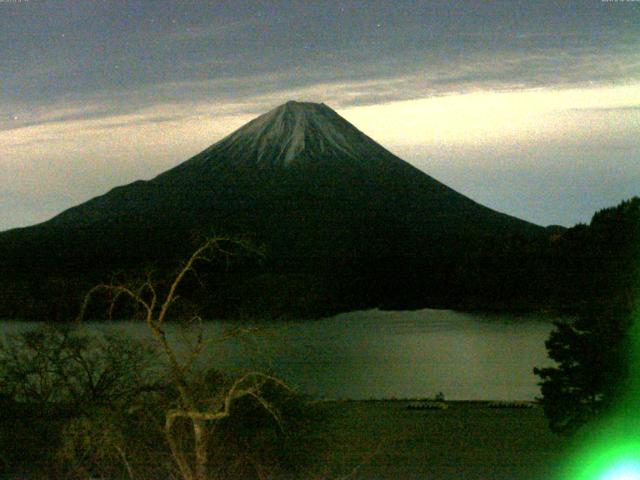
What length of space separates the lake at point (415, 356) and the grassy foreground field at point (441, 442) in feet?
3.16

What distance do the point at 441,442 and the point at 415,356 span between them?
13.9 meters

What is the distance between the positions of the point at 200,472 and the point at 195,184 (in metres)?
40.7

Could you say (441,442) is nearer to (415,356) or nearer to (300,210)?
(415,356)

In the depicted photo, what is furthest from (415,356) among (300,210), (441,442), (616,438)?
(300,210)

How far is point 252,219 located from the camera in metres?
39.6

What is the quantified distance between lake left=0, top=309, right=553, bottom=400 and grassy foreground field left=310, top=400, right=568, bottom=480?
0.96 m

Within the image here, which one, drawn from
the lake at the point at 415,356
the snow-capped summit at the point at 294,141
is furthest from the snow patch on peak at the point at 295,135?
the lake at the point at 415,356

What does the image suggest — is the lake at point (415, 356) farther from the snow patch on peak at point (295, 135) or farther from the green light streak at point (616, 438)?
the snow patch on peak at point (295, 135)

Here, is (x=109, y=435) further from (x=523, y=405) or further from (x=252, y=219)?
(x=252, y=219)

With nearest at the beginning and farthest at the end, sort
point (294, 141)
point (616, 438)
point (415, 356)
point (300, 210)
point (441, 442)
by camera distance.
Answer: point (616, 438) → point (441, 442) → point (415, 356) → point (300, 210) → point (294, 141)

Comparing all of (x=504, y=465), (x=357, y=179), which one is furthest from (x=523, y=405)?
(x=357, y=179)

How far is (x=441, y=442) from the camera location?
919cm

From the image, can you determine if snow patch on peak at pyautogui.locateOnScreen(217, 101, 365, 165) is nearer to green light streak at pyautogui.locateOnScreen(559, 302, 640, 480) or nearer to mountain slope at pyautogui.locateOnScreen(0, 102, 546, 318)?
mountain slope at pyautogui.locateOnScreen(0, 102, 546, 318)

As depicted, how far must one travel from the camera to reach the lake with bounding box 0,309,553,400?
15.8 metres
